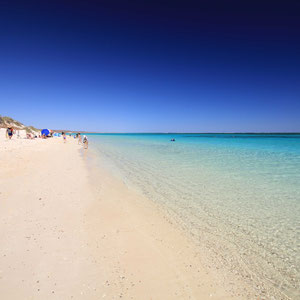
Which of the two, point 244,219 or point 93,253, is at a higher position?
point 93,253

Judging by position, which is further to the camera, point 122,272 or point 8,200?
point 8,200

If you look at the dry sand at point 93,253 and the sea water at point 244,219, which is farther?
the sea water at point 244,219

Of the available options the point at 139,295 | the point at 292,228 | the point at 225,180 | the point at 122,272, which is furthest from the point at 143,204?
the point at 225,180

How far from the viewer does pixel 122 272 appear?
9.15ft

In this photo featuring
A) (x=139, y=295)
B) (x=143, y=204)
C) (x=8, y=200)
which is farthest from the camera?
(x=143, y=204)

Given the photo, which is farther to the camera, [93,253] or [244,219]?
[244,219]

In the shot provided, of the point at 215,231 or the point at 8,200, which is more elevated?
the point at 8,200

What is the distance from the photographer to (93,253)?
319 cm

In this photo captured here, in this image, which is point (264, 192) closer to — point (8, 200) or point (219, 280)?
point (219, 280)

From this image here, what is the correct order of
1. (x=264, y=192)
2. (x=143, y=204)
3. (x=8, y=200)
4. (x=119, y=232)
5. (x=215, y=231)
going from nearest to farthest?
(x=119, y=232), (x=215, y=231), (x=8, y=200), (x=143, y=204), (x=264, y=192)

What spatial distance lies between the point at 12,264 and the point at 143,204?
361 centimetres

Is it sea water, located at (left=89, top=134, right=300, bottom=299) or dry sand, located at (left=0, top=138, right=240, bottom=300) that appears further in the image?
sea water, located at (left=89, top=134, right=300, bottom=299)

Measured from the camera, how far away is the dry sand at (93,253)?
2477mm

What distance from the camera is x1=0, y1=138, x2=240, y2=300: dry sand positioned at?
248 cm
